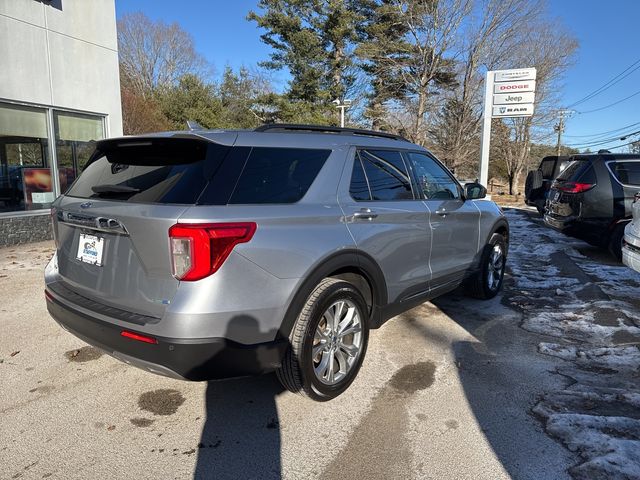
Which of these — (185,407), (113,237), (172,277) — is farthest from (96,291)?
(185,407)

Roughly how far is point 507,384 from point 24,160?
8872 millimetres

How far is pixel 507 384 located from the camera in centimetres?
338

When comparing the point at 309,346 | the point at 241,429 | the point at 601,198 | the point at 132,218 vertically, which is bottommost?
the point at 241,429

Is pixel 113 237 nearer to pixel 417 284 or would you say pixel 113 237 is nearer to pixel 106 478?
pixel 106 478

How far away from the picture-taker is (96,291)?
9.01 feet

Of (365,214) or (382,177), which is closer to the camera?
(365,214)

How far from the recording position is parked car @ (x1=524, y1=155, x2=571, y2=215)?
1262 centimetres

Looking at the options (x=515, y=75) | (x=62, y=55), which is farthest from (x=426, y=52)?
(x=62, y=55)

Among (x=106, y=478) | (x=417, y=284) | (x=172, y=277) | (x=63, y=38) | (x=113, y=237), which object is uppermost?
(x=63, y=38)

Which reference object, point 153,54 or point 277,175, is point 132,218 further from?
point 153,54

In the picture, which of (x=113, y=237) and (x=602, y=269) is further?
(x=602, y=269)

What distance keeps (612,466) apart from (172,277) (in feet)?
8.16

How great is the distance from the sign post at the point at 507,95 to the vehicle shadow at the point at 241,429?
13.0 metres

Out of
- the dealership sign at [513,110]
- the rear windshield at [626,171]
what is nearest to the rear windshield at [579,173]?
the rear windshield at [626,171]
